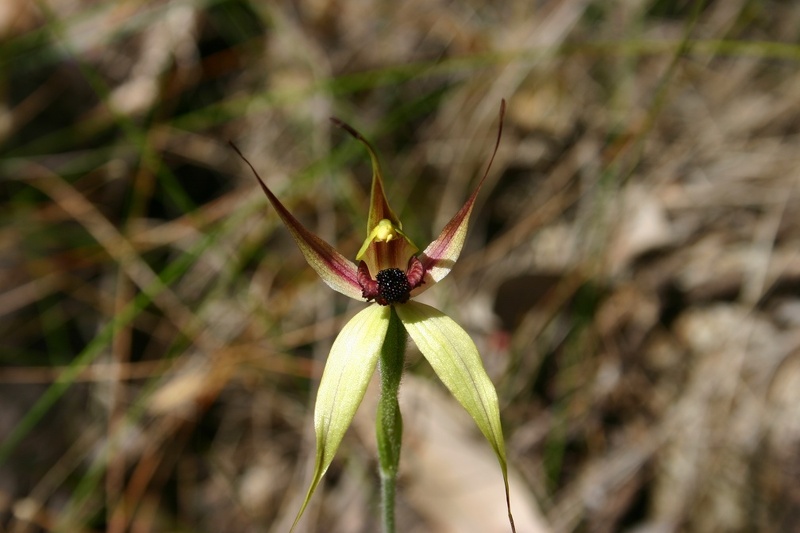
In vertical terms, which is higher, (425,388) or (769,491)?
(425,388)

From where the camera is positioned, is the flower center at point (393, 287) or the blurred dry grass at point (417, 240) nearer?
the flower center at point (393, 287)

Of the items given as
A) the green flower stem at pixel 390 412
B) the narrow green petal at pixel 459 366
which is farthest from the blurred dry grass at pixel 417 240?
the narrow green petal at pixel 459 366

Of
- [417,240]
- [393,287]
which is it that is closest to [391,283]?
[393,287]

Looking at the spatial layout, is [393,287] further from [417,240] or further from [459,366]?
[417,240]

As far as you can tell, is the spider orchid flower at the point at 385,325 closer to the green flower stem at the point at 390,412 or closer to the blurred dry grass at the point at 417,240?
the green flower stem at the point at 390,412

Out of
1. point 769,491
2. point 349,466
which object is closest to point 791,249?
point 769,491

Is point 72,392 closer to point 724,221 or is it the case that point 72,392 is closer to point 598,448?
point 598,448

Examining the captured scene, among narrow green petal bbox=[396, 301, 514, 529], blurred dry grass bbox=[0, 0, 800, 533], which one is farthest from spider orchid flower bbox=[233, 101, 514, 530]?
blurred dry grass bbox=[0, 0, 800, 533]
